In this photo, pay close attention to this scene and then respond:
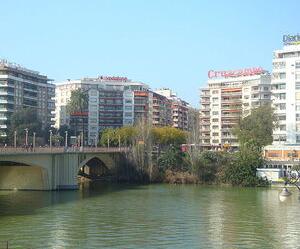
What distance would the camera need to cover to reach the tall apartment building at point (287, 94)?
286ft

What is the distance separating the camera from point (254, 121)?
81.4 metres

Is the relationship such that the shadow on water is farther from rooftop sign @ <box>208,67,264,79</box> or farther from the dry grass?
rooftop sign @ <box>208,67,264,79</box>

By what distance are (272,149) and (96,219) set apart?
42599 mm

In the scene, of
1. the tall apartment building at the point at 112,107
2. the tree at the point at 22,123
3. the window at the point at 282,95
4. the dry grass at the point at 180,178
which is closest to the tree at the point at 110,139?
the tree at the point at 22,123

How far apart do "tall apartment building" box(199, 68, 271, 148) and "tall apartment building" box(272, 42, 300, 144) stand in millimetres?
15736

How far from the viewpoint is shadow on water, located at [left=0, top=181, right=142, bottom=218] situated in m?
44.4

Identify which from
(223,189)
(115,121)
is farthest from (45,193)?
(115,121)

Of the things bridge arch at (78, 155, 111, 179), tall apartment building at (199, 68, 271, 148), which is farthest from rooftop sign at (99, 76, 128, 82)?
bridge arch at (78, 155, 111, 179)

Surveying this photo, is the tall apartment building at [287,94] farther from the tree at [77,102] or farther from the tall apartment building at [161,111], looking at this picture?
the tree at [77,102]

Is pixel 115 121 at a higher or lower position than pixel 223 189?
higher

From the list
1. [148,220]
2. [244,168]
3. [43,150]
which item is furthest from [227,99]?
[148,220]

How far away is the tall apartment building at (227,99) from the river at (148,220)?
162 ft

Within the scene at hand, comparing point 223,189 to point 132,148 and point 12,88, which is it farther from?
point 12,88

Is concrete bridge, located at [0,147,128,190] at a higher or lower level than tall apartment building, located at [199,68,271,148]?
lower
